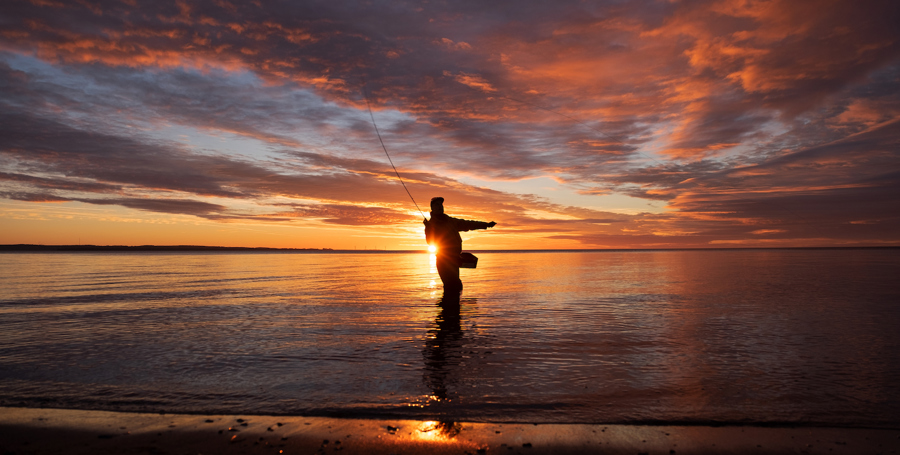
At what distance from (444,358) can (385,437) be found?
4345 mm

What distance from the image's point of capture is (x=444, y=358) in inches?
365

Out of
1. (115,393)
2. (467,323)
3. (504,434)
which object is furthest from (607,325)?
(115,393)

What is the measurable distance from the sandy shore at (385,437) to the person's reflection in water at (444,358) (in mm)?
485

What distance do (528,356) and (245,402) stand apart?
18.1 ft

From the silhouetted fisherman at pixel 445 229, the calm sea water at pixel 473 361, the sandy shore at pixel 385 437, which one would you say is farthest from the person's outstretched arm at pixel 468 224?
the sandy shore at pixel 385 437

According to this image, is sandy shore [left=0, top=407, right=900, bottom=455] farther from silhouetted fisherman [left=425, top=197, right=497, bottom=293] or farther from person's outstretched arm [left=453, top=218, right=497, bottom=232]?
person's outstretched arm [left=453, top=218, right=497, bottom=232]

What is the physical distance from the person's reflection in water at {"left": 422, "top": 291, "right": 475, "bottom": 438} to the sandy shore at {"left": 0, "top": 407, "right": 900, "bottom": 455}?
0.49 metres

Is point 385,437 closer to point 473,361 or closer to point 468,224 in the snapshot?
point 473,361

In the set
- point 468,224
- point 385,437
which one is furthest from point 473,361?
point 468,224

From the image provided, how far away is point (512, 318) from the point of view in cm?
1490

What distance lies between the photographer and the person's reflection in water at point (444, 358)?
5531mm

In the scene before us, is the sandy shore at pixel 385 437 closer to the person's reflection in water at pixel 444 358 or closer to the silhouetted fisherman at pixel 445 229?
the person's reflection in water at pixel 444 358

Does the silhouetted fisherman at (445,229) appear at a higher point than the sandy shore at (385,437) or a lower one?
higher

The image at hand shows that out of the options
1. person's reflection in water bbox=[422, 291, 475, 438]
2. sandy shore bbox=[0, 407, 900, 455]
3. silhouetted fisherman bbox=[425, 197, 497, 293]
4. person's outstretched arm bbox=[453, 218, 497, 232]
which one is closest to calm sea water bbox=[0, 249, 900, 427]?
person's reflection in water bbox=[422, 291, 475, 438]
